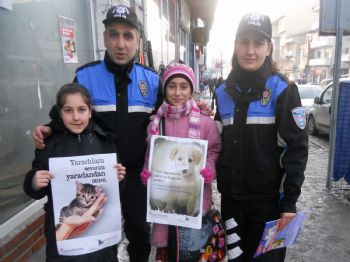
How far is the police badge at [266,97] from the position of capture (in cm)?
198

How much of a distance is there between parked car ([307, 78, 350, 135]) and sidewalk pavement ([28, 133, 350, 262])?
365 cm

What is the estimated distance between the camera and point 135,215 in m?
2.57

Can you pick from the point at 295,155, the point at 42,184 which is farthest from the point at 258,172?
the point at 42,184

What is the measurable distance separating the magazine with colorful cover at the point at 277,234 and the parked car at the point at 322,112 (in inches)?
276

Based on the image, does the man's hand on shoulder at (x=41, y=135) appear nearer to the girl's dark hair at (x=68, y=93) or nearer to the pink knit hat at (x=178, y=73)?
the girl's dark hair at (x=68, y=93)

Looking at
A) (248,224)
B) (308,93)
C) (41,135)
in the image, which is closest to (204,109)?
(248,224)

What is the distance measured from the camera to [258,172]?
6.63ft

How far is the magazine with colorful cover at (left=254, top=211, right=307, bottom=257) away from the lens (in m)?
1.98

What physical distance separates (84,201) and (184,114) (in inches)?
33.2

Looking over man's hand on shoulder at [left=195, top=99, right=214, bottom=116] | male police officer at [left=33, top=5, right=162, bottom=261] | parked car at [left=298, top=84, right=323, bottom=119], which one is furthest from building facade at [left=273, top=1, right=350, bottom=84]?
male police officer at [left=33, top=5, right=162, bottom=261]

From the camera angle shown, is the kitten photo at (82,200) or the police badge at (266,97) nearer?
the kitten photo at (82,200)

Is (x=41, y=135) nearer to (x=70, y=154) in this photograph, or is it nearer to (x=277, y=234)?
(x=70, y=154)

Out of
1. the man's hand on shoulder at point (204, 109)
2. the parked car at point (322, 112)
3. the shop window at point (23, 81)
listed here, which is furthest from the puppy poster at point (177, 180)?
the parked car at point (322, 112)

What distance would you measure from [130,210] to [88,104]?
1019 millimetres
